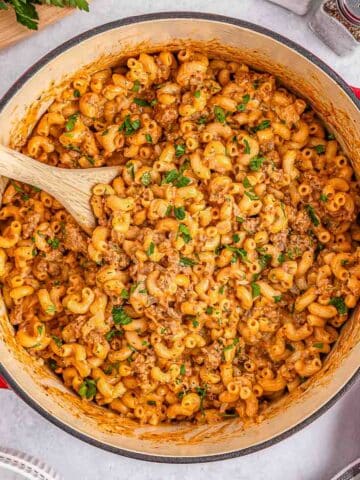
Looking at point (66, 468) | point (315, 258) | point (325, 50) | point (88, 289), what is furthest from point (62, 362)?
point (325, 50)

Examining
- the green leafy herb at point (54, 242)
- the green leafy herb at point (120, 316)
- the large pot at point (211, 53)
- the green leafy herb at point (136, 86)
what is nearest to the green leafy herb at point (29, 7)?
the large pot at point (211, 53)

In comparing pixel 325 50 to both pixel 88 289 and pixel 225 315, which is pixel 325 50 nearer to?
pixel 225 315

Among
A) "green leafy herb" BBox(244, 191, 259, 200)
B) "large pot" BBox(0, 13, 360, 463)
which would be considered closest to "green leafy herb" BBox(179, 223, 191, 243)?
"green leafy herb" BBox(244, 191, 259, 200)

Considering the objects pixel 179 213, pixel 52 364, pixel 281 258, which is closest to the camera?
pixel 179 213

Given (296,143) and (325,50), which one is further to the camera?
(325,50)

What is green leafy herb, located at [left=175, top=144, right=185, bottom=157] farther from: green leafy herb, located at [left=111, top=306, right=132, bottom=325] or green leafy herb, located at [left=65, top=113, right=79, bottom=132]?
green leafy herb, located at [left=111, top=306, right=132, bottom=325]

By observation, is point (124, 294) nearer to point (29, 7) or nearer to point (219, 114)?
point (219, 114)

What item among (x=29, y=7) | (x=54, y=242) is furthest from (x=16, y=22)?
(x=54, y=242)
